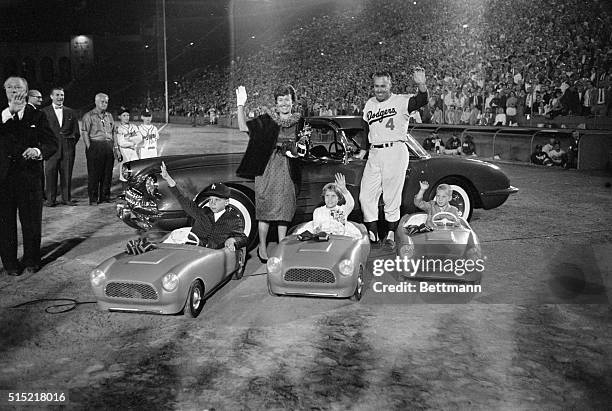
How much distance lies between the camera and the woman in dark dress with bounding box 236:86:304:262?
605cm

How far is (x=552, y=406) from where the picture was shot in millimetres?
3273

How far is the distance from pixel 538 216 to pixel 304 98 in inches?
920

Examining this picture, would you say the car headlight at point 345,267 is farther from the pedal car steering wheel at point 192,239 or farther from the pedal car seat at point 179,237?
the pedal car seat at point 179,237

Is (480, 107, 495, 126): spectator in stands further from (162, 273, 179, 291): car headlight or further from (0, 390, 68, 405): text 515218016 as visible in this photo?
(0, 390, 68, 405): text 515218016

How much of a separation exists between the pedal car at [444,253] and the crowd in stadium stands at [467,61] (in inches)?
231

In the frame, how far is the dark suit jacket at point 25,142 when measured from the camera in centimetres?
583

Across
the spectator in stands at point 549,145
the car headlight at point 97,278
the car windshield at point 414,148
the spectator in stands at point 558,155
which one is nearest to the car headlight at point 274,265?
the car headlight at point 97,278

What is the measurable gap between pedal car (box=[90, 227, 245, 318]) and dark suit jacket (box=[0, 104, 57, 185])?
1715 millimetres

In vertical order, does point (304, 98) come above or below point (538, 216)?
above

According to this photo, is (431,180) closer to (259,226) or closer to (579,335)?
(259,226)

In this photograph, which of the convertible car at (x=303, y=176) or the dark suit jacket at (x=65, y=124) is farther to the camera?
the dark suit jacket at (x=65, y=124)

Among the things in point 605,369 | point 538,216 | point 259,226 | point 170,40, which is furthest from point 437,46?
point 170,40

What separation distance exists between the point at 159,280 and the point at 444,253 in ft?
7.81

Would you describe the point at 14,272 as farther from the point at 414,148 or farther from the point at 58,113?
the point at 414,148
